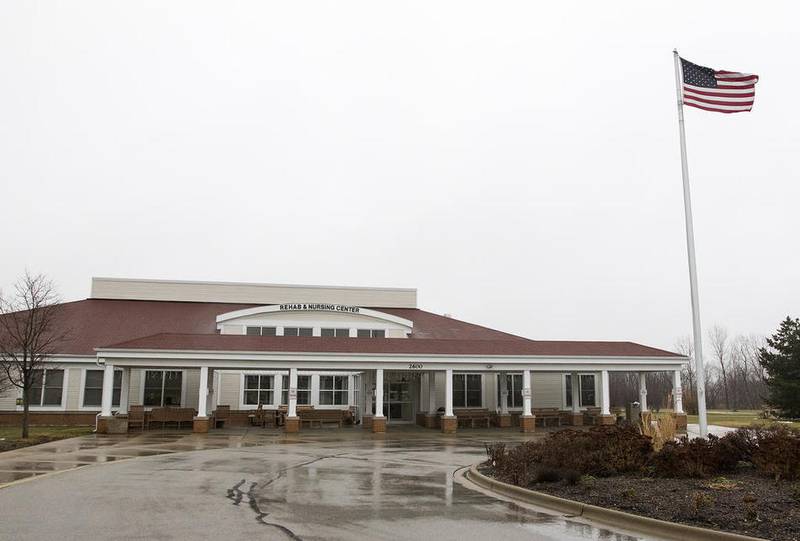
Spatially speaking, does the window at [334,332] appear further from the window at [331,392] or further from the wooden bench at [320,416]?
the wooden bench at [320,416]

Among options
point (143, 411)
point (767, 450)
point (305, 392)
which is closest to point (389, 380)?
point (305, 392)

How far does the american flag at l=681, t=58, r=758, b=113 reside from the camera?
1811 centimetres

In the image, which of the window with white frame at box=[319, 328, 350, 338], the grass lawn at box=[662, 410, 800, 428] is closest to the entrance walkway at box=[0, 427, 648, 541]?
the window with white frame at box=[319, 328, 350, 338]

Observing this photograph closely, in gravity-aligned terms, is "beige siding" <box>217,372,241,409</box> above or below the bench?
above

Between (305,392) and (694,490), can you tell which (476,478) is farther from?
(305,392)

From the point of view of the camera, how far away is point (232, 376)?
37375 mm

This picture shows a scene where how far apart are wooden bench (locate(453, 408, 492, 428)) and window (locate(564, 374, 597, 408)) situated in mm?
6207

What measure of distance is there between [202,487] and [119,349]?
1738 cm

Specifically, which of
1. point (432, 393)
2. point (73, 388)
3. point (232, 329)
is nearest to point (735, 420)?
point (432, 393)

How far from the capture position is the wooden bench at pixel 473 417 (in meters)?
Result: 35.6

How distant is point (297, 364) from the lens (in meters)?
30.1

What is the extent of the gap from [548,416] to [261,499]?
26439 millimetres

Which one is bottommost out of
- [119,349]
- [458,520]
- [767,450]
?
[458,520]

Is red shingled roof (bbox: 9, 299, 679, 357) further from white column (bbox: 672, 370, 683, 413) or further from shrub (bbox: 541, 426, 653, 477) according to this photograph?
shrub (bbox: 541, 426, 653, 477)
